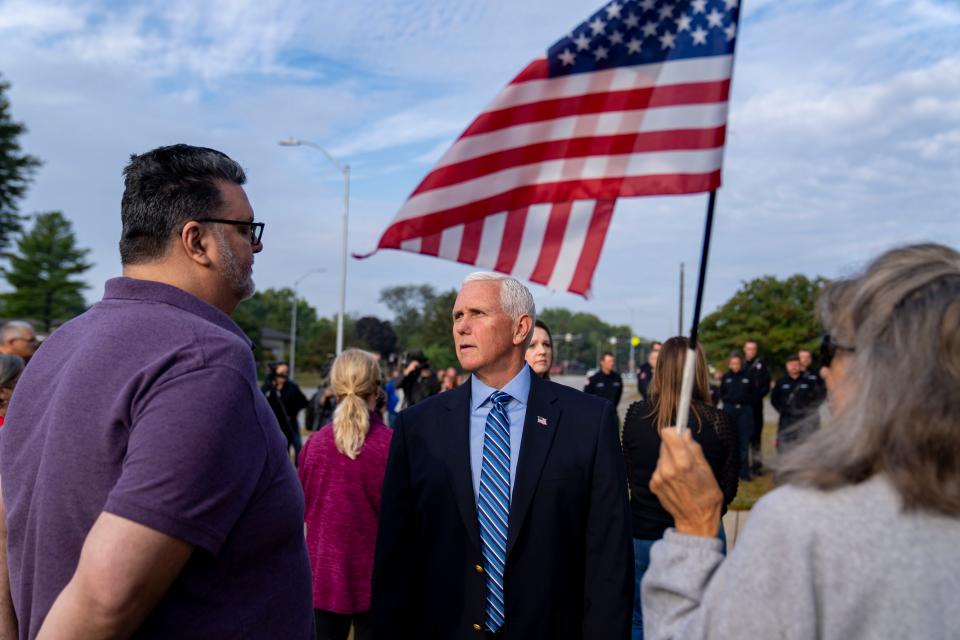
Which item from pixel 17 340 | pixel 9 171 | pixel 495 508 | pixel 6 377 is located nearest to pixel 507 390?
pixel 495 508

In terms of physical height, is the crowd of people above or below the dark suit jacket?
above

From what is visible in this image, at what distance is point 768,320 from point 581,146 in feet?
201

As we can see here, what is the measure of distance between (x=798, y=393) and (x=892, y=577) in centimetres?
1230

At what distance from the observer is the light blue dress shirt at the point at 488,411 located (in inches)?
129

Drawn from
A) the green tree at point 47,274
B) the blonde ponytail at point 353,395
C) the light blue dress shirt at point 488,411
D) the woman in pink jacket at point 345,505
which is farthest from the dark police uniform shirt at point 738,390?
the green tree at point 47,274

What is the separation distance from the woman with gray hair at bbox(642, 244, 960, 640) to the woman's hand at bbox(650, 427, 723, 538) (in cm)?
24

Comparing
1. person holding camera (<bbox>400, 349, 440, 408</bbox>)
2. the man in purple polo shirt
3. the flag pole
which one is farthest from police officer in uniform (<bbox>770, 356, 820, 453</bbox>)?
the man in purple polo shirt

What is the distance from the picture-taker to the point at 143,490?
5.48 ft

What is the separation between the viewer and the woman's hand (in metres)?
1.86

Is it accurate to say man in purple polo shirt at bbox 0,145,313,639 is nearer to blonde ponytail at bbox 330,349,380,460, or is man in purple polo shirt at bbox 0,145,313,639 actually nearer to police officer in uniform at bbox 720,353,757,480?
blonde ponytail at bbox 330,349,380,460

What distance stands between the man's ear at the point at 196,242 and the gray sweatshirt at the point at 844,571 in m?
1.50

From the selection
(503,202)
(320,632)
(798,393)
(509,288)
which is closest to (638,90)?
(503,202)

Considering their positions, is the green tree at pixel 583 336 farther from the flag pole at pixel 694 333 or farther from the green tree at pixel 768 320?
the flag pole at pixel 694 333

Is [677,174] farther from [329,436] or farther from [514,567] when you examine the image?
[329,436]
